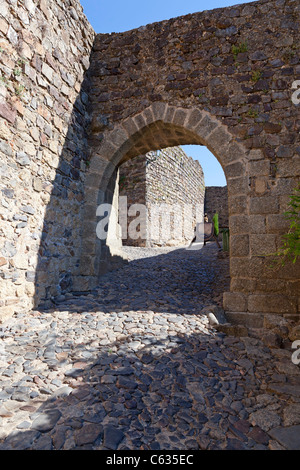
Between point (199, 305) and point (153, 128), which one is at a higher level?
point (153, 128)

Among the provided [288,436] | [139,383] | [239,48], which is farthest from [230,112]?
[288,436]

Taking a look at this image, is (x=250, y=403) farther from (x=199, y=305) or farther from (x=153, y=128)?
(x=153, y=128)

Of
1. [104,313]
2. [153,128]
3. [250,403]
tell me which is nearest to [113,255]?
[104,313]

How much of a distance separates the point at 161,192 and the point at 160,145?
17.7 feet

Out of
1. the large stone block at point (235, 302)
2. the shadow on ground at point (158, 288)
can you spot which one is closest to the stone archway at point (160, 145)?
the large stone block at point (235, 302)

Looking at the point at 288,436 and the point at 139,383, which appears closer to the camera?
the point at 288,436

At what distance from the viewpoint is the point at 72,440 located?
1.41m

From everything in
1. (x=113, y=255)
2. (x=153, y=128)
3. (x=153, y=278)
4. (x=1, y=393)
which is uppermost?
(x=153, y=128)

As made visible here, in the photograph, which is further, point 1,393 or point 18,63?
point 18,63

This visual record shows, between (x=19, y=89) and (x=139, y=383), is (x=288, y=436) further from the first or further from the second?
(x=19, y=89)

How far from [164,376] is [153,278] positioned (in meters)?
2.87

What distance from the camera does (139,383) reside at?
197 centimetres

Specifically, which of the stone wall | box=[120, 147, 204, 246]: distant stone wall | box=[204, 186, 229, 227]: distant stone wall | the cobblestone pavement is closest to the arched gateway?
the stone wall

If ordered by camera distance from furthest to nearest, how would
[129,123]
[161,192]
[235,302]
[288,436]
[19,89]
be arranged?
1. [161,192]
2. [129,123]
3. [235,302]
4. [19,89]
5. [288,436]
